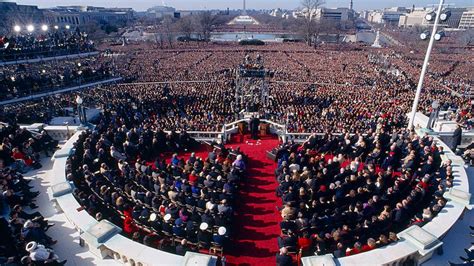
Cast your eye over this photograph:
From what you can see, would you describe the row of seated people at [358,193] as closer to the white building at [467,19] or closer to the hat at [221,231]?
the hat at [221,231]

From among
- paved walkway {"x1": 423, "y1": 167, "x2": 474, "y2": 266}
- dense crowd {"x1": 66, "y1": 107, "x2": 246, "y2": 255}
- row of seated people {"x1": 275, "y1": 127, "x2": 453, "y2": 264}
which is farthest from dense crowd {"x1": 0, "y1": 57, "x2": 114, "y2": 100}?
paved walkway {"x1": 423, "y1": 167, "x2": 474, "y2": 266}

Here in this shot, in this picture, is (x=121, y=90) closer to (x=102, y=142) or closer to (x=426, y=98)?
(x=102, y=142)

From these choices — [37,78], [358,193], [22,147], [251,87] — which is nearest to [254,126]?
[358,193]

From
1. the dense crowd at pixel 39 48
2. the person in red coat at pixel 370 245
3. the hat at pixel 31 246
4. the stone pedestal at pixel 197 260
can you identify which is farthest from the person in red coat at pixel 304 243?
the dense crowd at pixel 39 48

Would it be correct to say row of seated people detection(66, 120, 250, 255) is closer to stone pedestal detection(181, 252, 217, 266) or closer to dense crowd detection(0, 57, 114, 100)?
stone pedestal detection(181, 252, 217, 266)

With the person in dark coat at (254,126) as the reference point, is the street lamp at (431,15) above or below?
above

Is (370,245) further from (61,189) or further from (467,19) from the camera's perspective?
(467,19)
